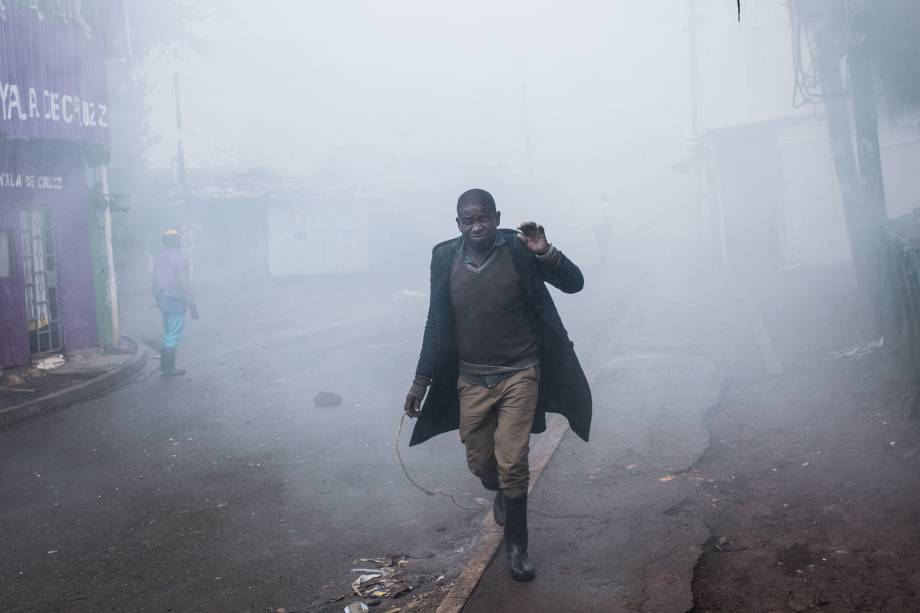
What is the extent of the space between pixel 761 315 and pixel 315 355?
6.89 m

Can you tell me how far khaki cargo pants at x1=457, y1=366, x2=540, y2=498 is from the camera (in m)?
4.19

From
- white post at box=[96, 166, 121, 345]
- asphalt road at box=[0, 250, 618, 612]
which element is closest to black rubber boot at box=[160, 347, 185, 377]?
asphalt road at box=[0, 250, 618, 612]

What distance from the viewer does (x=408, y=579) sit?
170 inches

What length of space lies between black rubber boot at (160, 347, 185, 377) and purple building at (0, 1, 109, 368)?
196 cm

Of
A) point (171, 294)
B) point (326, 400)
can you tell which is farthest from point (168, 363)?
point (326, 400)

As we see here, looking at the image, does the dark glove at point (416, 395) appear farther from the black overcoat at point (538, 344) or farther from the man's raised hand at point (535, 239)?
the man's raised hand at point (535, 239)

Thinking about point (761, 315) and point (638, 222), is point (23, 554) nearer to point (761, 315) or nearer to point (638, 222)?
point (761, 315)

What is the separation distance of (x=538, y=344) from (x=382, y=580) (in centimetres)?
141

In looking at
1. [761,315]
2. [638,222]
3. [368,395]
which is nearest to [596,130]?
[638,222]

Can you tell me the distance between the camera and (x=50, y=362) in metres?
12.1

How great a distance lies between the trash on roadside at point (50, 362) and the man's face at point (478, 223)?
31.6 ft

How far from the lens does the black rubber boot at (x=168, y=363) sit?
444 inches

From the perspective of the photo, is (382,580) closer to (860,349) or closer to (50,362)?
(860,349)

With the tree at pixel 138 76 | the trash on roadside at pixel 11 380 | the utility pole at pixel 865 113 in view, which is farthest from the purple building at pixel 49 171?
the tree at pixel 138 76
